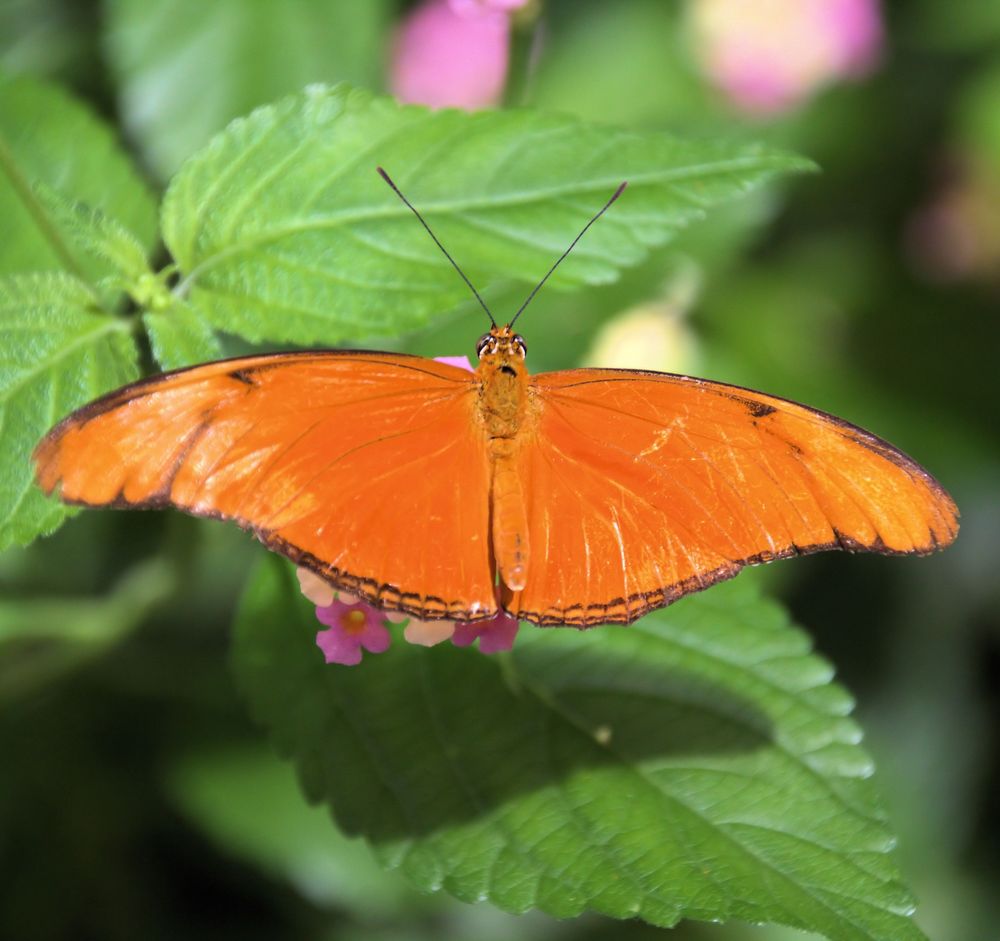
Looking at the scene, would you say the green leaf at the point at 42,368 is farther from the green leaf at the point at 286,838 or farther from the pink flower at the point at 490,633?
the green leaf at the point at 286,838

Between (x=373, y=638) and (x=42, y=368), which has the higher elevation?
(x=42, y=368)

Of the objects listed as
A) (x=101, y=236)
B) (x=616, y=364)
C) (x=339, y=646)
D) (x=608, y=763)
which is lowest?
(x=608, y=763)

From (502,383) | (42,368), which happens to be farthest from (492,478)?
(42,368)

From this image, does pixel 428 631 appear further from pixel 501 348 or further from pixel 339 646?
pixel 501 348

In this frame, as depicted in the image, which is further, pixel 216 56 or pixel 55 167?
pixel 216 56

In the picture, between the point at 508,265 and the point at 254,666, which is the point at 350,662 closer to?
the point at 254,666

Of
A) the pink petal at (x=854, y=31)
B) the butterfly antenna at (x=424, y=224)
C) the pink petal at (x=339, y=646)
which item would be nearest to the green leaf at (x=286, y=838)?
the pink petal at (x=339, y=646)
